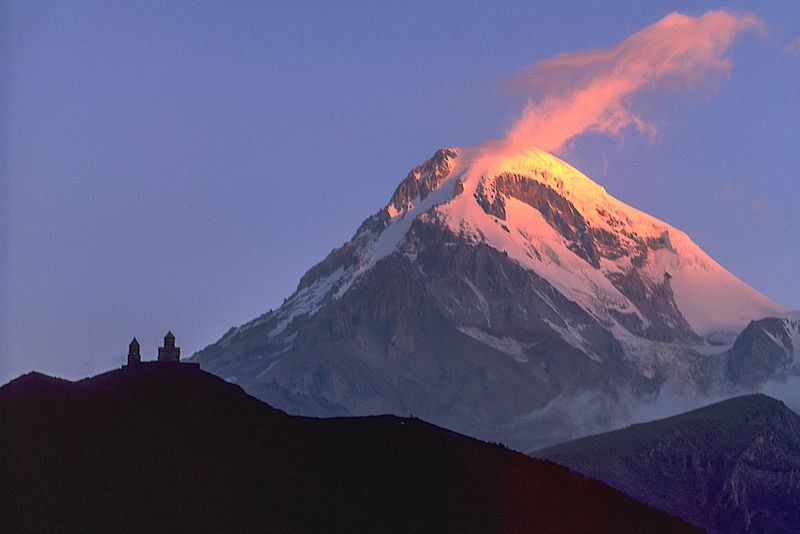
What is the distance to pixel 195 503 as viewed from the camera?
177 m

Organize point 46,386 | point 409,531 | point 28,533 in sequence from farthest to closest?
point 409,531, point 46,386, point 28,533

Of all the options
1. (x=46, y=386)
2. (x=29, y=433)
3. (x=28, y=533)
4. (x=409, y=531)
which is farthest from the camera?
(x=409, y=531)

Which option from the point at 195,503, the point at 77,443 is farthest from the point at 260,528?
the point at 77,443

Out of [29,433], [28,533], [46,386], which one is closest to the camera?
[28,533]

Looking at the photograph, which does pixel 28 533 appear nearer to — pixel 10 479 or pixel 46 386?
pixel 10 479

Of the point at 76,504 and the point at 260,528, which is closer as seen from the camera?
Answer: the point at 76,504

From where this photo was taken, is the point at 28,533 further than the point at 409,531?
No


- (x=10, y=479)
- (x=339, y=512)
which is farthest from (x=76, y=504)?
(x=339, y=512)

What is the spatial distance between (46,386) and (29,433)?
12.6 m

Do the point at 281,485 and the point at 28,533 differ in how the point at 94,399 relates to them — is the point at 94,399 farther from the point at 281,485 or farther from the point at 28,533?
the point at 28,533

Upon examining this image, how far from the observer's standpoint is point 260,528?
179000 millimetres

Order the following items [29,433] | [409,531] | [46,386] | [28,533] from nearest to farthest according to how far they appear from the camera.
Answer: [28,533] < [29,433] < [46,386] < [409,531]

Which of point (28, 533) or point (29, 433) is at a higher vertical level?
point (29, 433)

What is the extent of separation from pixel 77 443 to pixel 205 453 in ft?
61.7
